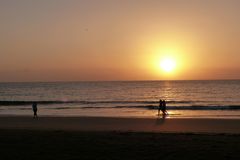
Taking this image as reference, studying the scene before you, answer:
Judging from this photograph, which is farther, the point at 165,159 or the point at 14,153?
the point at 14,153

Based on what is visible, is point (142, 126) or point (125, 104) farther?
point (125, 104)

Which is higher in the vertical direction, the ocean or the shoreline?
the ocean

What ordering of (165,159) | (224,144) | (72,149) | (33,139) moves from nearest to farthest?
(165,159)
(72,149)
(224,144)
(33,139)

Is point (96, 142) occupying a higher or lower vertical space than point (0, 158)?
higher

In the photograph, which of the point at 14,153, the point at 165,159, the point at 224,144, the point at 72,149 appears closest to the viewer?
the point at 165,159

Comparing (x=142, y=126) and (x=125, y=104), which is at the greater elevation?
(x=125, y=104)

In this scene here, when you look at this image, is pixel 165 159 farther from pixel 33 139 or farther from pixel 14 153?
pixel 33 139

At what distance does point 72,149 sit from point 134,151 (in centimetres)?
202

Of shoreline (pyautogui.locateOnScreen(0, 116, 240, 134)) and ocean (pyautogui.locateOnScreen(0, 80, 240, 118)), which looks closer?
shoreline (pyautogui.locateOnScreen(0, 116, 240, 134))

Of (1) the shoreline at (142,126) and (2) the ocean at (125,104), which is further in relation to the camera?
(2) the ocean at (125,104)

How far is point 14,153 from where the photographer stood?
37.0ft

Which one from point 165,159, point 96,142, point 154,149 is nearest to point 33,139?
point 96,142

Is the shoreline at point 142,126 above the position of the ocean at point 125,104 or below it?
below

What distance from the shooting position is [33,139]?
14.6 meters
